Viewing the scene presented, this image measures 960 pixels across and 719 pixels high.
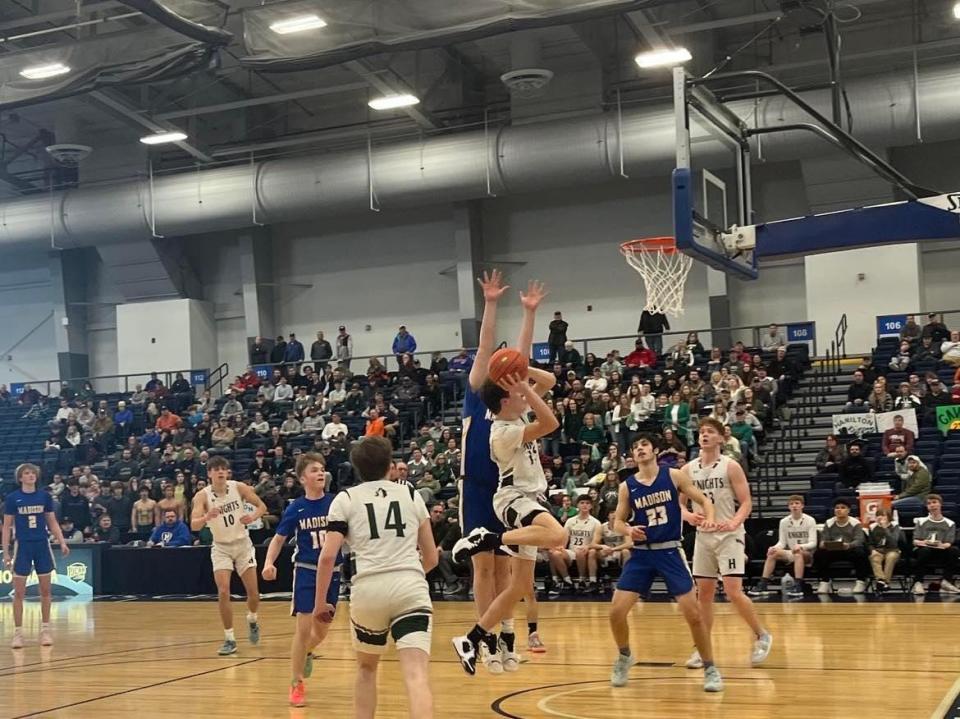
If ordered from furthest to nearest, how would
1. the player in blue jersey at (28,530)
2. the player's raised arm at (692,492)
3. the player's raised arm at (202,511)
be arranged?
the player in blue jersey at (28,530), the player's raised arm at (202,511), the player's raised arm at (692,492)

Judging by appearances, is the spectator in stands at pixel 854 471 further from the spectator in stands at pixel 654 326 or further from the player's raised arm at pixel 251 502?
the player's raised arm at pixel 251 502

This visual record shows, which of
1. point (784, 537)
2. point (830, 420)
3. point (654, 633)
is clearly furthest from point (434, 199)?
point (654, 633)

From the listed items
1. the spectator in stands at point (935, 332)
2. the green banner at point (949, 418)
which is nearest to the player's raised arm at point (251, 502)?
the green banner at point (949, 418)

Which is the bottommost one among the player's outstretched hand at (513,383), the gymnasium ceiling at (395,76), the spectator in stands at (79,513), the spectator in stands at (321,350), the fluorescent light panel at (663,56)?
the spectator in stands at (79,513)

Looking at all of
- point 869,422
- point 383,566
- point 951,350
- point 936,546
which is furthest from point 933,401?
point 383,566

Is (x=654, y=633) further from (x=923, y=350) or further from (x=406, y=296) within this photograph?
(x=406, y=296)

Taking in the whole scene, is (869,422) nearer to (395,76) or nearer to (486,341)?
(395,76)

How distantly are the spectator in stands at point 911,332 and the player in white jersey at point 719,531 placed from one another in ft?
41.1

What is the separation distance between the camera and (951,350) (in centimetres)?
1958

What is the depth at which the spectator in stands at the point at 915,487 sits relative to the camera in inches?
627

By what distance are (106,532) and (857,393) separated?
1396 cm

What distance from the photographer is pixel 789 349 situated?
73.7 feet

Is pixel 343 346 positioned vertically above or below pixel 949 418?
above

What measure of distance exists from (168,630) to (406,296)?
15544mm
